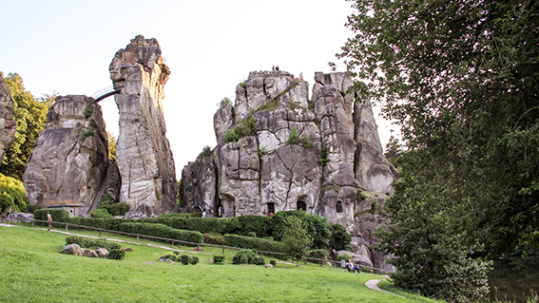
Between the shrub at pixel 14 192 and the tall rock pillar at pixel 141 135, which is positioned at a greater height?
the tall rock pillar at pixel 141 135

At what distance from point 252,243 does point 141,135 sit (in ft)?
67.5

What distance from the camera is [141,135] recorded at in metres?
40.9

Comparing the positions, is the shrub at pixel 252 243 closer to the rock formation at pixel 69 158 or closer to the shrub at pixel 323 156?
the shrub at pixel 323 156

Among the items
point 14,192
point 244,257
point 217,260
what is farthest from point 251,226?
point 14,192

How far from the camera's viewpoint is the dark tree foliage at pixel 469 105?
23.0ft

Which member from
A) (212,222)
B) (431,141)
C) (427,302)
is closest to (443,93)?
(431,141)

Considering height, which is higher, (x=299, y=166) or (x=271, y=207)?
(x=299, y=166)

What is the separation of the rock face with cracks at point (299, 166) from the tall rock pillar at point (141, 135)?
4658mm

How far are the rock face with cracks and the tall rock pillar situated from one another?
15.3 feet

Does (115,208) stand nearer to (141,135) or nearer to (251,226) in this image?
(141,135)

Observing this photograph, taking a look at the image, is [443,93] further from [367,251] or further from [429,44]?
[367,251]

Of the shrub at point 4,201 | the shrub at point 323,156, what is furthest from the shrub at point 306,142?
the shrub at point 4,201

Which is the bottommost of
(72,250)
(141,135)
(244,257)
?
(244,257)

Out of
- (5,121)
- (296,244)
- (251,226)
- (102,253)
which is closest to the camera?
(102,253)
